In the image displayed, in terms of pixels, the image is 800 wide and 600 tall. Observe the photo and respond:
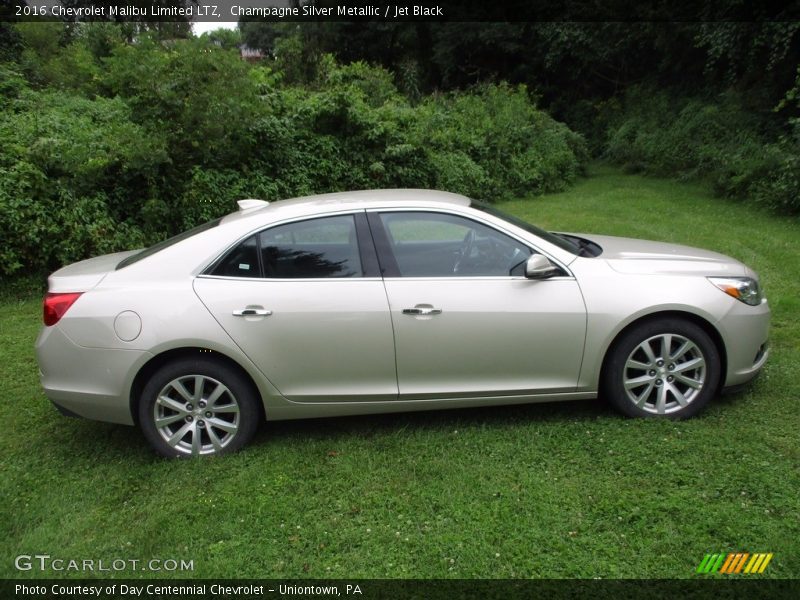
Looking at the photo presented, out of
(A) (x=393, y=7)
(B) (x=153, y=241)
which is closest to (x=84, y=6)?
(A) (x=393, y=7)

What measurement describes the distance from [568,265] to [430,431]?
1348mm

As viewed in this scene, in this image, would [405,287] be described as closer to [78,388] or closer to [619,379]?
[619,379]

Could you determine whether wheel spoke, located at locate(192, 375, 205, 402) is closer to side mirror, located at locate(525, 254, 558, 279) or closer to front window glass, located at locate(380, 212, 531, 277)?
front window glass, located at locate(380, 212, 531, 277)

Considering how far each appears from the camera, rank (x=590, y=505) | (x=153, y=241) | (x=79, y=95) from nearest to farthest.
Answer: (x=590, y=505), (x=153, y=241), (x=79, y=95)

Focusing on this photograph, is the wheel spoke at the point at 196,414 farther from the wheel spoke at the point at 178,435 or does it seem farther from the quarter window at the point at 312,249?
the quarter window at the point at 312,249

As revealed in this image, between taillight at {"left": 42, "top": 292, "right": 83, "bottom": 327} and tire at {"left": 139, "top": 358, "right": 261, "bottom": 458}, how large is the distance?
0.65 metres

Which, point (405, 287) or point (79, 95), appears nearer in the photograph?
point (405, 287)

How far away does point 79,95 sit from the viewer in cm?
1230

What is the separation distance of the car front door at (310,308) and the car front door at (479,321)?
0.13 metres

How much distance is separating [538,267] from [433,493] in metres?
1.44

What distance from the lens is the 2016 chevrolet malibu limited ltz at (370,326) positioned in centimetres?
384

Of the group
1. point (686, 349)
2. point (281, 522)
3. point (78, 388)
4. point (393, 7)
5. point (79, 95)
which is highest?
point (393, 7)

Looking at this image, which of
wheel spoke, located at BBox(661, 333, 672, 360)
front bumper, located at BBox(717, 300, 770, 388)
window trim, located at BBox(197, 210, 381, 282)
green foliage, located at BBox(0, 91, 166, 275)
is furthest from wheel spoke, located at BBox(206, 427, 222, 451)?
green foliage, located at BBox(0, 91, 166, 275)

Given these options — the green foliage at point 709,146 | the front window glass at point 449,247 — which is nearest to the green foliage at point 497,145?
the green foliage at point 709,146
